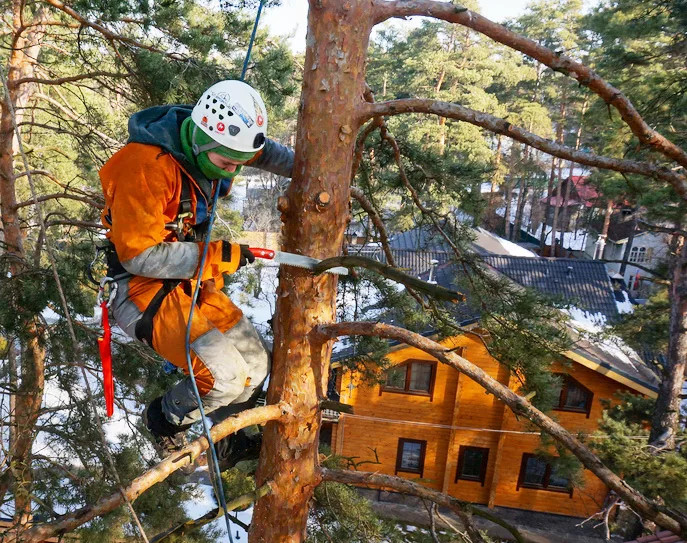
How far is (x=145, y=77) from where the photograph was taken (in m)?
5.03

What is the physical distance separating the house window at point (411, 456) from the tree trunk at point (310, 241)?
408 inches

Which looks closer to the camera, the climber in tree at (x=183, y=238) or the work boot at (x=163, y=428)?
the climber in tree at (x=183, y=238)

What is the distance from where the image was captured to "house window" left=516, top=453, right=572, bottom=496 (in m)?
12.7

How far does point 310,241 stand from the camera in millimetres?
2709

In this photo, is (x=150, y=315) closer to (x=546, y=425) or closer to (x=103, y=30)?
(x=546, y=425)

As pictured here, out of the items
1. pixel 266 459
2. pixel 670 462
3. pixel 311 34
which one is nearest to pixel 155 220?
pixel 311 34

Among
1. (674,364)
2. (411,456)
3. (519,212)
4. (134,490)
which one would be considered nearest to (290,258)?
(134,490)

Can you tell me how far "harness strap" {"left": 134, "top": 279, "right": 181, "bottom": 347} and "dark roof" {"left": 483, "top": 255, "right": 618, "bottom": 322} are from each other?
14041mm

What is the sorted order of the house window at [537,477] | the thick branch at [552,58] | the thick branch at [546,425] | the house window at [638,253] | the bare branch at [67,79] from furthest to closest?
1. the house window at [638,253]
2. the house window at [537,477]
3. the bare branch at [67,79]
4. the thick branch at [552,58]
5. the thick branch at [546,425]

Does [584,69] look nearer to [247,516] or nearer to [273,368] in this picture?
[273,368]

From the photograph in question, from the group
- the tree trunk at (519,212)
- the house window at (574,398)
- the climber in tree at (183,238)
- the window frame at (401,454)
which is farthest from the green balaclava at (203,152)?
the tree trunk at (519,212)

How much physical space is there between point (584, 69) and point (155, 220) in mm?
2118

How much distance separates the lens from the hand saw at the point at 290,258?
8.47 feet

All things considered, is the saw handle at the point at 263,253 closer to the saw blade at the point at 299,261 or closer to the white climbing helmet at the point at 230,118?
the saw blade at the point at 299,261
